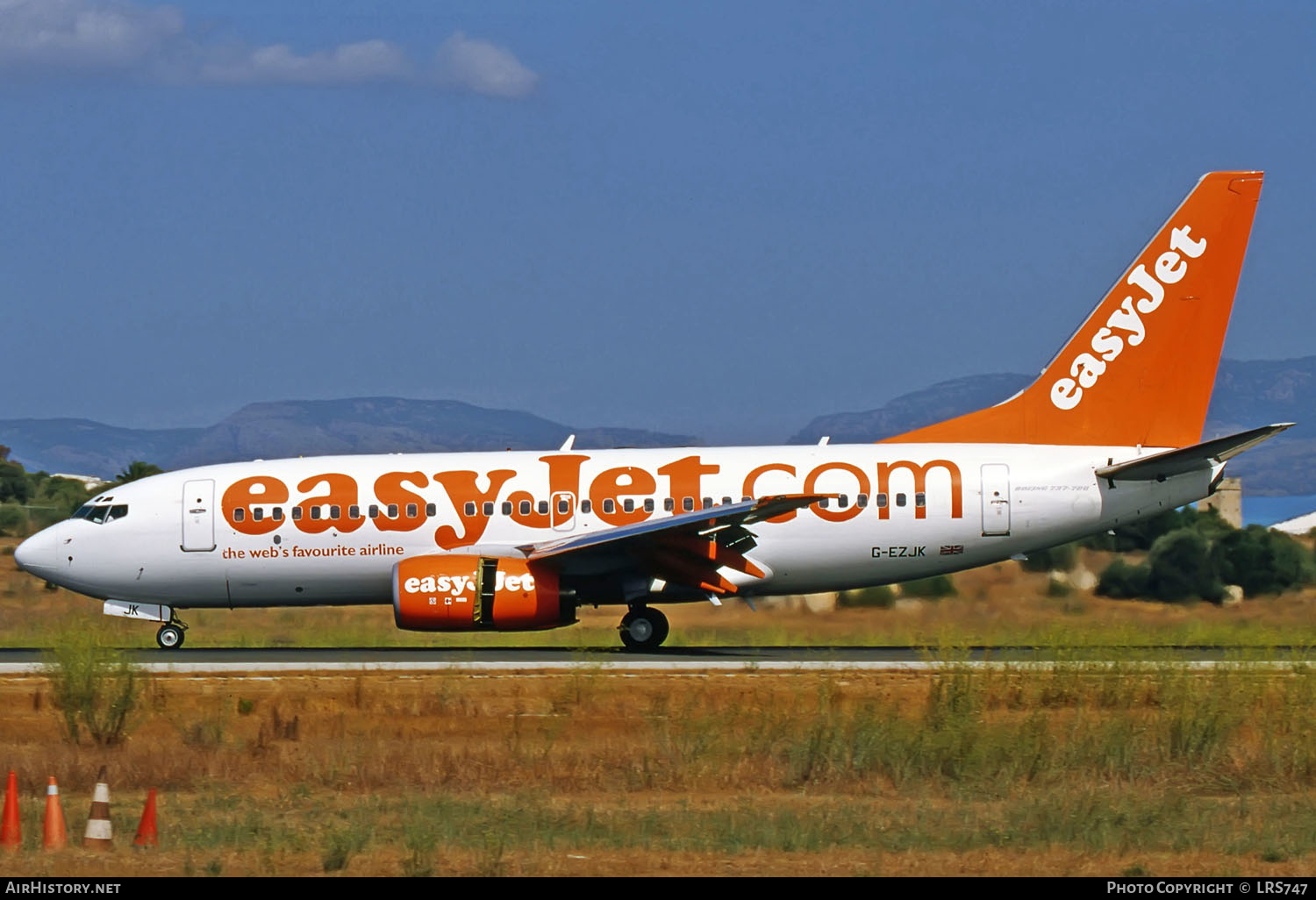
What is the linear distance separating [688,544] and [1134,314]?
8375mm

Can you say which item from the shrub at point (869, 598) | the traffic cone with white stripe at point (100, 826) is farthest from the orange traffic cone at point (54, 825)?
the shrub at point (869, 598)

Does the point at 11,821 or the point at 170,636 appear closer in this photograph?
the point at 11,821

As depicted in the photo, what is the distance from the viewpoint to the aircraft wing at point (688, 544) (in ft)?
80.2

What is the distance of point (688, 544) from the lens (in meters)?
25.5

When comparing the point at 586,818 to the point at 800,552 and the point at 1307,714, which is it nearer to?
the point at 1307,714

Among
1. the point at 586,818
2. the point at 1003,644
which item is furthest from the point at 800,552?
the point at 586,818

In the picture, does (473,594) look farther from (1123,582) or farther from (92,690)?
(1123,582)

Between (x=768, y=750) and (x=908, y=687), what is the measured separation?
184 inches

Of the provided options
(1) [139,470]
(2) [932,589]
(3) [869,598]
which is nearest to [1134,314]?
(2) [932,589]

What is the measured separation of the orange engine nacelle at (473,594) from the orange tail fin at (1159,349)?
661 cm

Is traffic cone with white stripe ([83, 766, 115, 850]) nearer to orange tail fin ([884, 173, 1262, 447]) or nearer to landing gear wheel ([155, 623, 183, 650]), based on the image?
landing gear wheel ([155, 623, 183, 650])

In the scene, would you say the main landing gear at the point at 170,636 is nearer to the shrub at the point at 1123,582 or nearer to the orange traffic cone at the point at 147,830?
the orange traffic cone at the point at 147,830

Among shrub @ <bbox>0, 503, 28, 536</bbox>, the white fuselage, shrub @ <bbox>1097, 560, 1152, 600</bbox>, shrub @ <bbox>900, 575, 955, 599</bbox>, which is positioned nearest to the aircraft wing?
the white fuselage

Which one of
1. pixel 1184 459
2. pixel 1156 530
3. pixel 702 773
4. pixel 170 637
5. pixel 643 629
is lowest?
pixel 702 773
